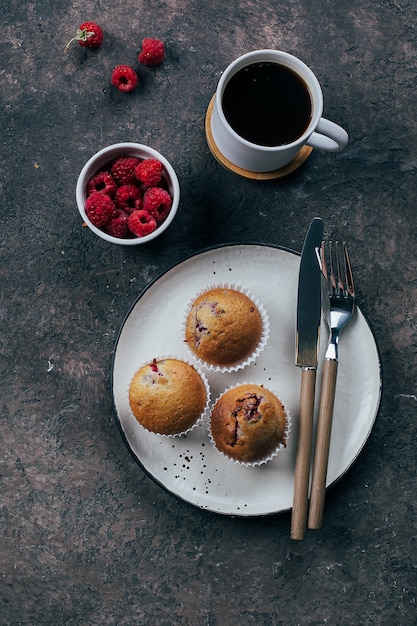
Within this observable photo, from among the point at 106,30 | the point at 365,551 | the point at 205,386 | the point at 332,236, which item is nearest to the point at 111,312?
the point at 205,386

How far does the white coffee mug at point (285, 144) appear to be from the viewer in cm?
130

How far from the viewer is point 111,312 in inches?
58.9

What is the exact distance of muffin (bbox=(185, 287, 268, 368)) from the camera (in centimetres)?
129

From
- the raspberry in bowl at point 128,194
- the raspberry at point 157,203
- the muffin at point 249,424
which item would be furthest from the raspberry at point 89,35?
the muffin at point 249,424

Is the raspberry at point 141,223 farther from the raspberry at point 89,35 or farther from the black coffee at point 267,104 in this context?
the raspberry at point 89,35

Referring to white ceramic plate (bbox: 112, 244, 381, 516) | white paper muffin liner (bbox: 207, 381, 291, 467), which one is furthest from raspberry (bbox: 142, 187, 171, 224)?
white paper muffin liner (bbox: 207, 381, 291, 467)

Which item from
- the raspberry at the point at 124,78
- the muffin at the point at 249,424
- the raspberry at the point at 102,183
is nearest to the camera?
the muffin at the point at 249,424

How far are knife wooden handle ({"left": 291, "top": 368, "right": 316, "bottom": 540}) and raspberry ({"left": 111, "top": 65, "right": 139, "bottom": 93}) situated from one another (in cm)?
77

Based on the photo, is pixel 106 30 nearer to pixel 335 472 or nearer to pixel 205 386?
pixel 205 386

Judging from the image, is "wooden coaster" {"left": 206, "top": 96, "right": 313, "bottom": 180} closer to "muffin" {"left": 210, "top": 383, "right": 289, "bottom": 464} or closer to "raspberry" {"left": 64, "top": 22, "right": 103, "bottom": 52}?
"raspberry" {"left": 64, "top": 22, "right": 103, "bottom": 52}

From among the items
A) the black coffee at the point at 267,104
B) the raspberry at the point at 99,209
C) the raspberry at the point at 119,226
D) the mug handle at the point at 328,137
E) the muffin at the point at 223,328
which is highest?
the black coffee at the point at 267,104

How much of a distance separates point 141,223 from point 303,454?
1.95 ft

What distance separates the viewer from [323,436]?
1.36 meters

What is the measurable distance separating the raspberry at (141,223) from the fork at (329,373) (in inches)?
15.3
